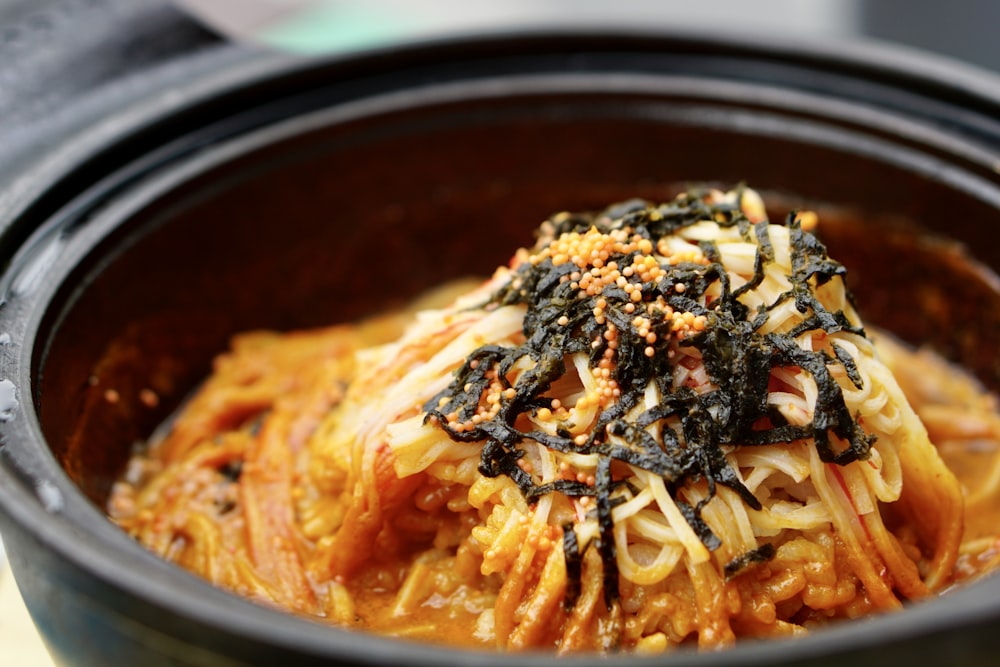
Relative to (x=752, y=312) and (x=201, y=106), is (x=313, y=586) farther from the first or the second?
(x=201, y=106)

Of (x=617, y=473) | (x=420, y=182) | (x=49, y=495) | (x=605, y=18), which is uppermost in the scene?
(x=605, y=18)

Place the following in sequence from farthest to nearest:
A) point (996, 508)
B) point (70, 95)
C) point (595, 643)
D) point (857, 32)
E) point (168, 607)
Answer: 1. point (857, 32)
2. point (70, 95)
3. point (996, 508)
4. point (595, 643)
5. point (168, 607)

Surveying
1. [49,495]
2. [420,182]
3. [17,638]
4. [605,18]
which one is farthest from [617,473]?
[605,18]

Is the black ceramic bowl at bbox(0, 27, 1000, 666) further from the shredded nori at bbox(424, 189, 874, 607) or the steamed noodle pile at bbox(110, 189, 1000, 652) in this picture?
the shredded nori at bbox(424, 189, 874, 607)

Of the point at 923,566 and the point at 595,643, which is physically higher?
the point at 923,566

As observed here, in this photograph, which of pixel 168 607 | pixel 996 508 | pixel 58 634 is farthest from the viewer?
pixel 996 508

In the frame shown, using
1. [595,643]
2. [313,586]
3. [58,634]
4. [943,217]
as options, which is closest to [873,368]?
[595,643]

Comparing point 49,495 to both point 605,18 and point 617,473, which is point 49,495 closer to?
point 617,473

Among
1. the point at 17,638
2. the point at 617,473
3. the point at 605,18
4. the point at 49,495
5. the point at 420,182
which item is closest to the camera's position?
the point at 49,495
